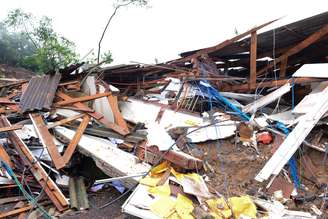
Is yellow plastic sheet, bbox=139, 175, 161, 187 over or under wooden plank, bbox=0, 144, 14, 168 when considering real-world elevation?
under

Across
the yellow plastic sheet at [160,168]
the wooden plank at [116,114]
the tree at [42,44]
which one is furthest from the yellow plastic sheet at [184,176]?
the tree at [42,44]

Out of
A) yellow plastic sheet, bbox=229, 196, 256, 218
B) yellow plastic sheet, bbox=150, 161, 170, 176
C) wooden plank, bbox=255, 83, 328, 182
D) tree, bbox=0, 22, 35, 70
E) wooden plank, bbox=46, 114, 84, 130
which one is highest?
tree, bbox=0, 22, 35, 70

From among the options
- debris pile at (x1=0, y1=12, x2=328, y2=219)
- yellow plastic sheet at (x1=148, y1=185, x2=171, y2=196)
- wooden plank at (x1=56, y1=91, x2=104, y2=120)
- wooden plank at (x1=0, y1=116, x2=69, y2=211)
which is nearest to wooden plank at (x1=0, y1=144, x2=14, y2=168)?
debris pile at (x1=0, y1=12, x2=328, y2=219)

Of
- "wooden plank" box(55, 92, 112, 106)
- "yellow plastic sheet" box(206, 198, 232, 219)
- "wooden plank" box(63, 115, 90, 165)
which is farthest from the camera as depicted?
"wooden plank" box(55, 92, 112, 106)

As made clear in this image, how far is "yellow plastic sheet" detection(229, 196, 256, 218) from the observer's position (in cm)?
331

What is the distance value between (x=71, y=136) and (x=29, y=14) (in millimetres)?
18879

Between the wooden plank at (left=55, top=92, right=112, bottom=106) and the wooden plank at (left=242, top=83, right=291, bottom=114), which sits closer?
the wooden plank at (left=242, top=83, right=291, bottom=114)

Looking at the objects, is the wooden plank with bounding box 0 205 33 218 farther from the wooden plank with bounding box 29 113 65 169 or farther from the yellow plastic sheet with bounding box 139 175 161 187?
the yellow plastic sheet with bounding box 139 175 161 187

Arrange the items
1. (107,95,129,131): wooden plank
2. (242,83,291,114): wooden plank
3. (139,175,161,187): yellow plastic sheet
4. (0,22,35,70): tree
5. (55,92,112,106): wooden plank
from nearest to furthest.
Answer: (139,175,161,187): yellow plastic sheet < (242,83,291,114): wooden plank < (107,95,129,131): wooden plank < (55,92,112,106): wooden plank < (0,22,35,70): tree

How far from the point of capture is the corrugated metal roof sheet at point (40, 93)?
18.6 ft

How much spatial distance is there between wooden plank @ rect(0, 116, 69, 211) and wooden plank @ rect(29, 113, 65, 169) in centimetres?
24

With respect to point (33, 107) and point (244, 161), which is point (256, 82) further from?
point (33, 107)

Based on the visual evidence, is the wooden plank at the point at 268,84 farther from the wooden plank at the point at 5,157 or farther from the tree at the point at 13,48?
the tree at the point at 13,48

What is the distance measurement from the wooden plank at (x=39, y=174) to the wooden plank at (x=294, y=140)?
269 centimetres
